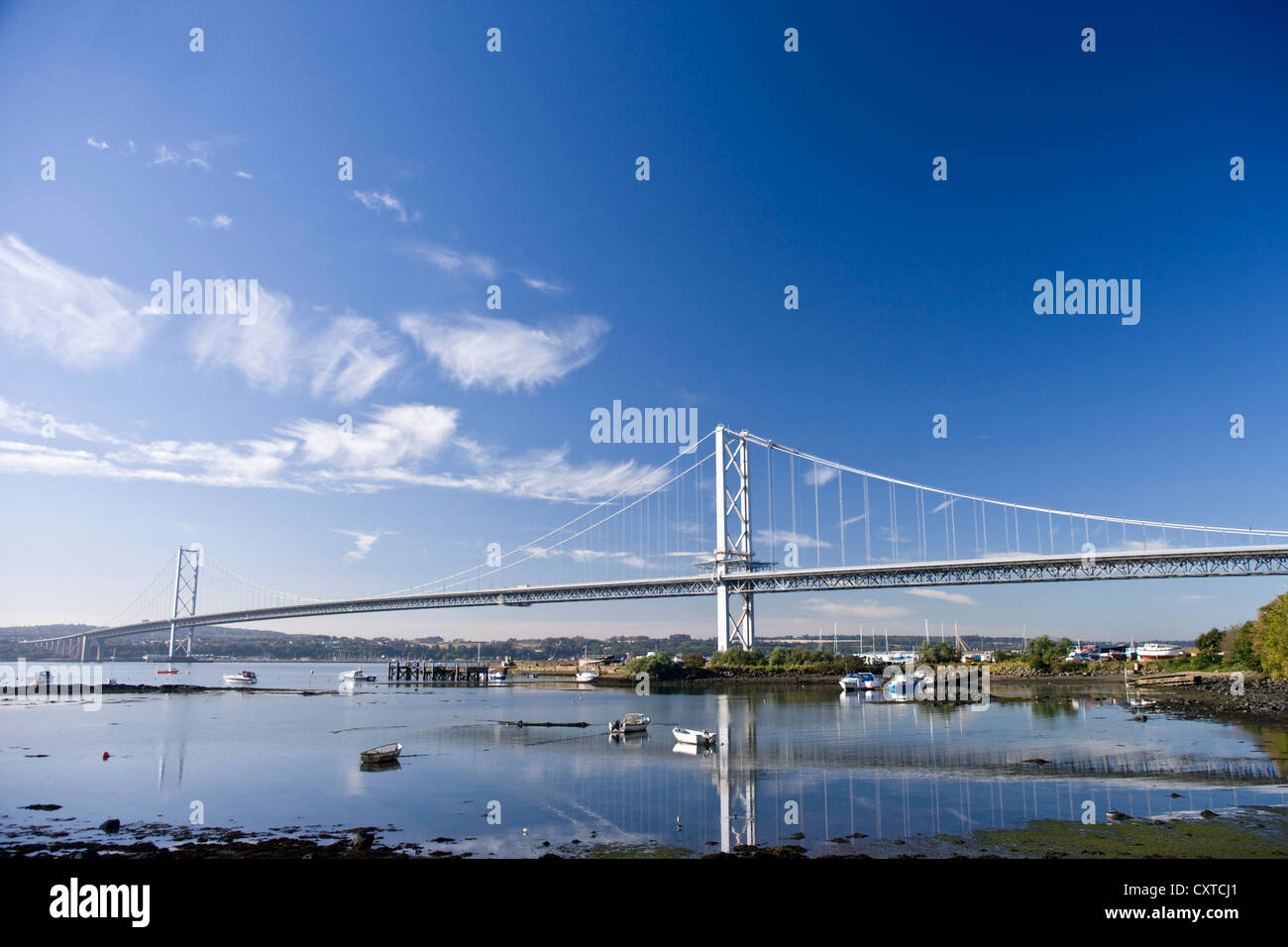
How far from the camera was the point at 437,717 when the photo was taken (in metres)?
41.4

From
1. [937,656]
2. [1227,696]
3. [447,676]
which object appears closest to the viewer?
[1227,696]

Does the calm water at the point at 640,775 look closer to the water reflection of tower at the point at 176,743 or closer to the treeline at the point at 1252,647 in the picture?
the water reflection of tower at the point at 176,743

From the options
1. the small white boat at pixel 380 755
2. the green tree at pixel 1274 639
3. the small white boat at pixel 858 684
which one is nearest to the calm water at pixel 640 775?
the small white boat at pixel 380 755

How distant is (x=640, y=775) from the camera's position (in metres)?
22.0

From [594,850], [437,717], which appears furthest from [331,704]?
[594,850]

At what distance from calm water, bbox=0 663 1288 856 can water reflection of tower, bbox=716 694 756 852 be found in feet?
0.31

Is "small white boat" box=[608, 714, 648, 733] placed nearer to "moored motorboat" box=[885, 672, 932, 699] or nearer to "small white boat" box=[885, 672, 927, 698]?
"moored motorboat" box=[885, 672, 932, 699]

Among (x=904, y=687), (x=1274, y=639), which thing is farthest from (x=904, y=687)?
(x=1274, y=639)

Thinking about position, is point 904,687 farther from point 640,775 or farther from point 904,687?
point 640,775

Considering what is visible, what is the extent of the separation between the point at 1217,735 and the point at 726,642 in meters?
46.7

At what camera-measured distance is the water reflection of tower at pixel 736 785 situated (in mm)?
14891

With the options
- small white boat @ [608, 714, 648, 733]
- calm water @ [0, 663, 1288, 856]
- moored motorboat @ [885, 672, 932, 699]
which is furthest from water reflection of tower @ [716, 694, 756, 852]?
moored motorboat @ [885, 672, 932, 699]

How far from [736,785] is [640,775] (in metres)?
3.37

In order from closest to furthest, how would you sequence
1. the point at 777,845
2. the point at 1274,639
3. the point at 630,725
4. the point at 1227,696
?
the point at 777,845
the point at 630,725
the point at 1274,639
the point at 1227,696
